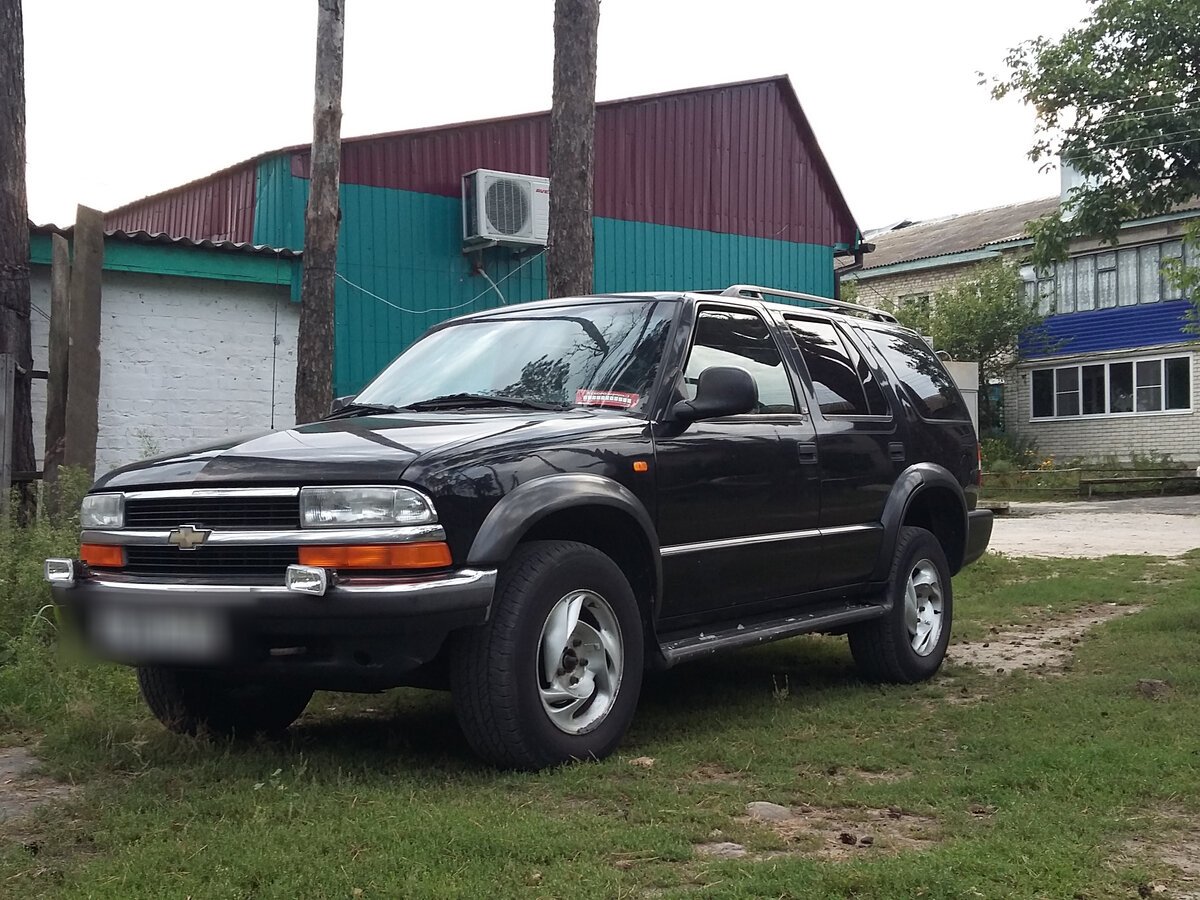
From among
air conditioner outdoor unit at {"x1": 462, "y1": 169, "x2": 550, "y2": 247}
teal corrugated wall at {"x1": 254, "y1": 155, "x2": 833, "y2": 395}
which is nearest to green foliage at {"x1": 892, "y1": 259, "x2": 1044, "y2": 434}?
teal corrugated wall at {"x1": 254, "y1": 155, "x2": 833, "y2": 395}

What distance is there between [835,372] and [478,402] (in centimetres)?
207

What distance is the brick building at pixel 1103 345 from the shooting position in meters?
28.7

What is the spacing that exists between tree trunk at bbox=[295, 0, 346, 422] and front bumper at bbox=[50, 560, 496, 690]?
5954mm

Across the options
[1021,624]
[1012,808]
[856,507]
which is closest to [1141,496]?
[1021,624]

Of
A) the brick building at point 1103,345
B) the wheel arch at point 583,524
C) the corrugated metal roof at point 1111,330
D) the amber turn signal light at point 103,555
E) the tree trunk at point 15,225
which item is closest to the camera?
the wheel arch at point 583,524

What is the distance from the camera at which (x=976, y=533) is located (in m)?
7.46

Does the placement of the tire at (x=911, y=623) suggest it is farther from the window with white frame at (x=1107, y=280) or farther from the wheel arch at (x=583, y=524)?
the window with white frame at (x=1107, y=280)

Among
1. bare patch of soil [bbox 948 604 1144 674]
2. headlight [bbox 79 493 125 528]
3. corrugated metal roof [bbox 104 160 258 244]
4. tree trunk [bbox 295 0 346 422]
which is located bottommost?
bare patch of soil [bbox 948 604 1144 674]

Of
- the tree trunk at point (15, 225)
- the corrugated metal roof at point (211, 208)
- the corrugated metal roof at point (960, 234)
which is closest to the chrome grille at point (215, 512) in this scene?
the tree trunk at point (15, 225)

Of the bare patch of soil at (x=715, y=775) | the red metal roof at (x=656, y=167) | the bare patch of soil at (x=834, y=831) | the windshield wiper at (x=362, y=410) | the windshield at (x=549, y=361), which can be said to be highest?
the red metal roof at (x=656, y=167)

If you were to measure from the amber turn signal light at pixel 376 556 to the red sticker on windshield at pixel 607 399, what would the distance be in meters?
1.26

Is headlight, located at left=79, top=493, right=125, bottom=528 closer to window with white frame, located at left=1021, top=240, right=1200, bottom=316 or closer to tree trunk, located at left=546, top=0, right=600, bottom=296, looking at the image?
tree trunk, located at left=546, top=0, right=600, bottom=296

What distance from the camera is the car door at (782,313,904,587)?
620 cm

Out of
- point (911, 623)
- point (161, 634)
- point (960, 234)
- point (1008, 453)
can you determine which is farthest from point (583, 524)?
point (960, 234)
